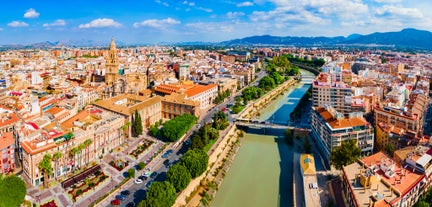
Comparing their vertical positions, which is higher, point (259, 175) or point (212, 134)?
point (212, 134)

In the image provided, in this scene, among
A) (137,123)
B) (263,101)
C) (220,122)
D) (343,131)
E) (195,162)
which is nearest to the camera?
(195,162)

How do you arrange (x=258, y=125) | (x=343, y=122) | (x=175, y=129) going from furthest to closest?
(x=258, y=125) < (x=175, y=129) < (x=343, y=122)

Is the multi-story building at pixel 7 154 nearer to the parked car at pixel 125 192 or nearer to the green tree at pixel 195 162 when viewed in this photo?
the parked car at pixel 125 192

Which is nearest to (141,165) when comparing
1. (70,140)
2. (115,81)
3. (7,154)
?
(70,140)

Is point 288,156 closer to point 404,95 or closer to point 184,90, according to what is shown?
point 184,90

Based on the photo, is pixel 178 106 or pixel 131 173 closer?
pixel 131 173

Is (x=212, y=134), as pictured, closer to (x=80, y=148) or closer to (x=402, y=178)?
(x=80, y=148)
